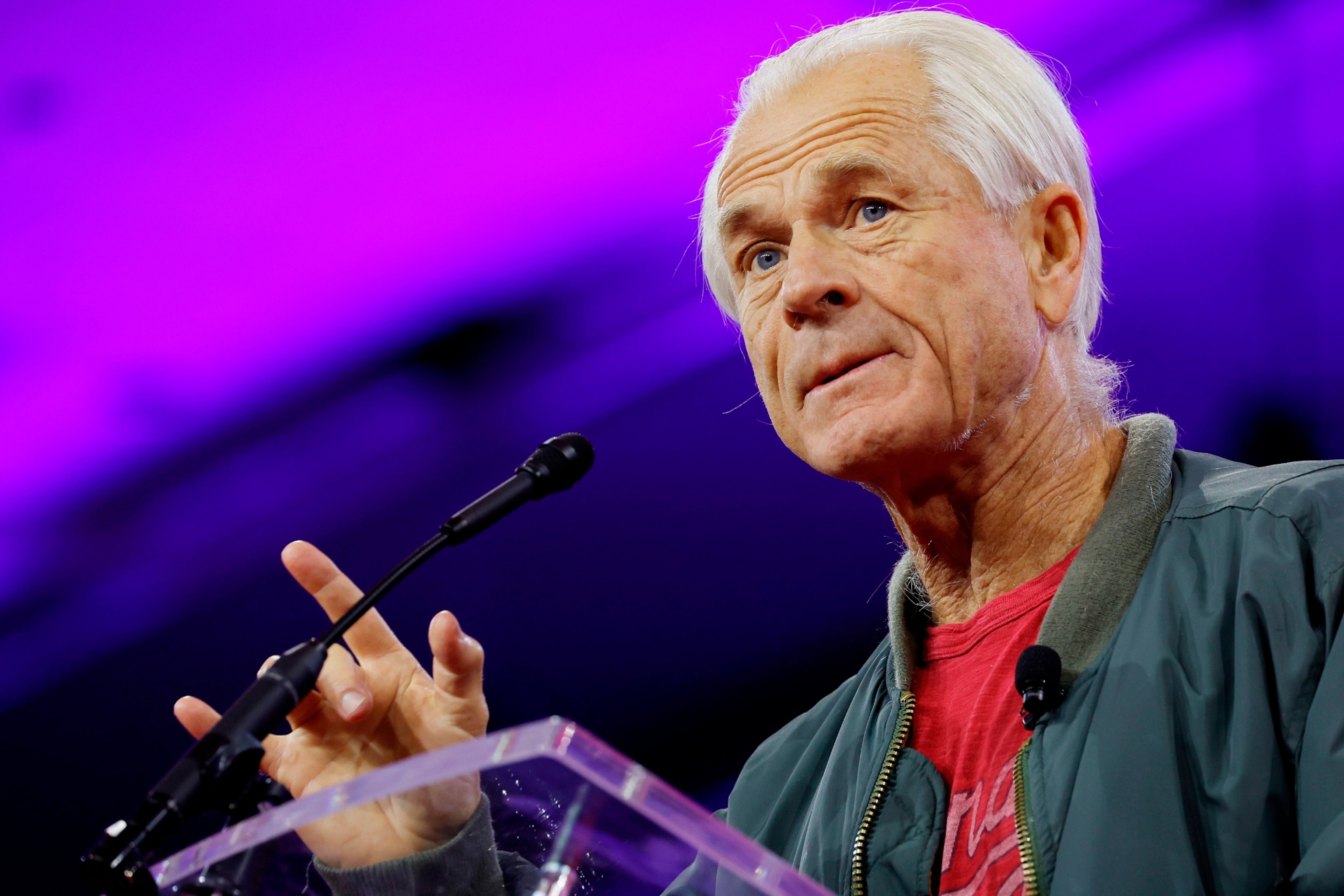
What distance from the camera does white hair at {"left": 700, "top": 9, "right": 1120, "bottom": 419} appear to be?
5.51 ft

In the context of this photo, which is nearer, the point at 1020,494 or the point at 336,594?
the point at 336,594

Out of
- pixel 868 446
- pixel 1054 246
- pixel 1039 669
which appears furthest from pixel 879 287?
pixel 1039 669

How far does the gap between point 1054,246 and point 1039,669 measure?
66 centimetres

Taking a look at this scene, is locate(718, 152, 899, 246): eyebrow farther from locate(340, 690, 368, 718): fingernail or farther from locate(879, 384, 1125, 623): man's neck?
locate(340, 690, 368, 718): fingernail

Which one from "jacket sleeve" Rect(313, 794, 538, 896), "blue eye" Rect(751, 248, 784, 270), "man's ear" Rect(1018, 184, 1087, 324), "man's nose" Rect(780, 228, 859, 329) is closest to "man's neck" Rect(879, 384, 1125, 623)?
"man's ear" Rect(1018, 184, 1087, 324)

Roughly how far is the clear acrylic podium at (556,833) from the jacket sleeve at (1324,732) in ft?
1.72

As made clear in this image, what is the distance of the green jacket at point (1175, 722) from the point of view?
1.19m

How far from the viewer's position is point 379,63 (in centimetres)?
243

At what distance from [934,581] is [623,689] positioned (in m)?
0.94

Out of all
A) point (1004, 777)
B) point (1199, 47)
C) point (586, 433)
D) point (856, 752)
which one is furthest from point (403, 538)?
point (1199, 47)

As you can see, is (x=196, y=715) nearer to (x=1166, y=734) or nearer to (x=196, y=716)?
(x=196, y=716)

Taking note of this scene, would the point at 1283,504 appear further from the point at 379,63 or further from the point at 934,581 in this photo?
the point at 379,63

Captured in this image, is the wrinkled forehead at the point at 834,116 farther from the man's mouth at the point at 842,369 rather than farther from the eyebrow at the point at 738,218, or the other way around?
the man's mouth at the point at 842,369

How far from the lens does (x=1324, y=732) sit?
1.17m
